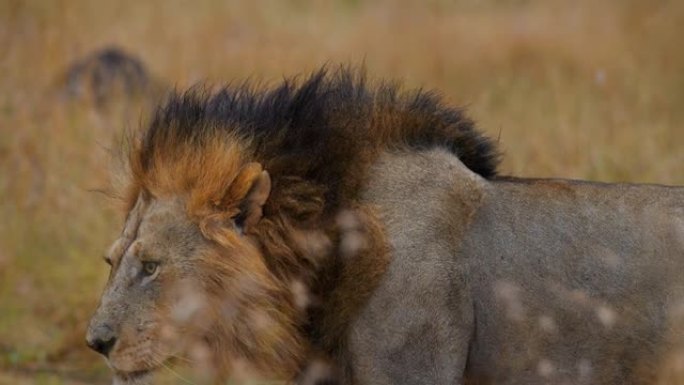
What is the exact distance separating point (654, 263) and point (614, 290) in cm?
15

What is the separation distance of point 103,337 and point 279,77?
649cm

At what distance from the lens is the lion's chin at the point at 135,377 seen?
13.2 feet

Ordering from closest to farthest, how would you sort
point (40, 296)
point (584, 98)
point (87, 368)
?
point (87, 368)
point (40, 296)
point (584, 98)

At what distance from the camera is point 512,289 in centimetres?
415

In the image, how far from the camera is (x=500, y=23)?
1228 centimetres

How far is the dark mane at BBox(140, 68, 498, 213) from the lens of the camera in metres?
4.24

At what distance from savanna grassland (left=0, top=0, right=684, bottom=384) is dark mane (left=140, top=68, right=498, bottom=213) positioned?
46cm

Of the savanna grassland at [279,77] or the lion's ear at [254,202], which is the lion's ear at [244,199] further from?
the savanna grassland at [279,77]

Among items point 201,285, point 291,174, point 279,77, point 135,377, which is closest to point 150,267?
point 201,285

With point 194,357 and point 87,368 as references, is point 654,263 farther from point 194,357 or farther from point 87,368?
point 87,368

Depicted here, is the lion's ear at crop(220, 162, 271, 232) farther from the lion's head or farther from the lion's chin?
the lion's chin

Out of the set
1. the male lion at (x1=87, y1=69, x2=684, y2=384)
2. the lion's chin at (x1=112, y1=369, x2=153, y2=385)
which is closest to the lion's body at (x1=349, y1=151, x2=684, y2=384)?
the male lion at (x1=87, y1=69, x2=684, y2=384)

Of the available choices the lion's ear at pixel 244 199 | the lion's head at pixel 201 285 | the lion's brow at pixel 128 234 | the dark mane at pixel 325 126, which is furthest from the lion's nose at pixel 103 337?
the dark mane at pixel 325 126

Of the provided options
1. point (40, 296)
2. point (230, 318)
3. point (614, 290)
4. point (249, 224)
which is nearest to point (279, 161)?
point (249, 224)
